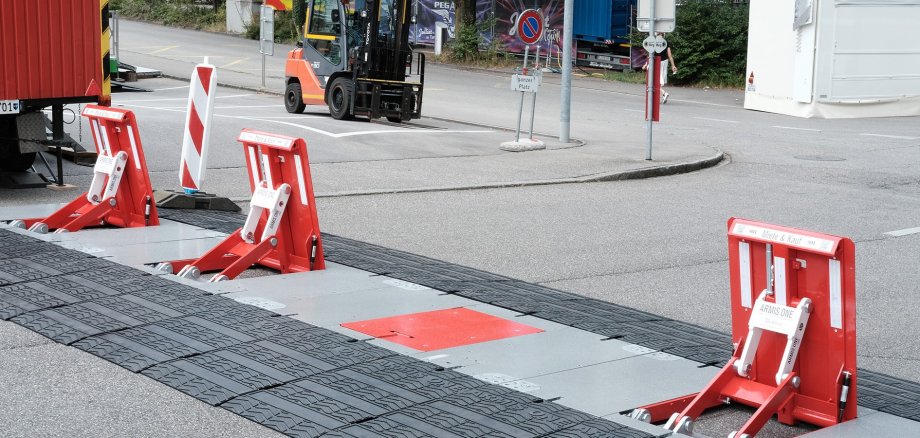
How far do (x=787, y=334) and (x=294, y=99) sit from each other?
19277 millimetres

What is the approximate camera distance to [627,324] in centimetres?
767

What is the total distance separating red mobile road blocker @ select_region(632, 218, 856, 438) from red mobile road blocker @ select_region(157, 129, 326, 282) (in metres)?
3.69

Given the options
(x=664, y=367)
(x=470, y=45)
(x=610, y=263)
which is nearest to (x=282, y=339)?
(x=664, y=367)

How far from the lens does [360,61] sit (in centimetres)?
2269

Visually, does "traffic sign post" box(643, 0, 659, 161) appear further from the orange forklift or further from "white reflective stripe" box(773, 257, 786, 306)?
"white reflective stripe" box(773, 257, 786, 306)

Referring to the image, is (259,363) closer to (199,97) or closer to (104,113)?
(104,113)

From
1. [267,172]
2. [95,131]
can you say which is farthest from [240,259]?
[95,131]

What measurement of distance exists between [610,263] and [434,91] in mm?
20863

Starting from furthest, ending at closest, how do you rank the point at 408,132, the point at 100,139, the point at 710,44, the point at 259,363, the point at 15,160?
the point at 710,44 < the point at 408,132 < the point at 15,160 < the point at 100,139 < the point at 259,363

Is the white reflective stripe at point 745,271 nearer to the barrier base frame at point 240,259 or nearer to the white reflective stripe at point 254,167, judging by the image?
the barrier base frame at point 240,259

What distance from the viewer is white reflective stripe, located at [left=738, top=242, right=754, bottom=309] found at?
236 inches

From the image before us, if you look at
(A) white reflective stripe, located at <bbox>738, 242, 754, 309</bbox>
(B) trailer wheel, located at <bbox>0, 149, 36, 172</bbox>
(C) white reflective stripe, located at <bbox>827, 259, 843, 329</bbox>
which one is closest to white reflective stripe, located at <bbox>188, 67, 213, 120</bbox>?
(B) trailer wheel, located at <bbox>0, 149, 36, 172</bbox>

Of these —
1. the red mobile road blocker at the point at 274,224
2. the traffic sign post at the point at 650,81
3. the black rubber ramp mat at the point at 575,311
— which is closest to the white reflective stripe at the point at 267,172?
the red mobile road blocker at the point at 274,224

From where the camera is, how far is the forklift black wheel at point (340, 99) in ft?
73.7
